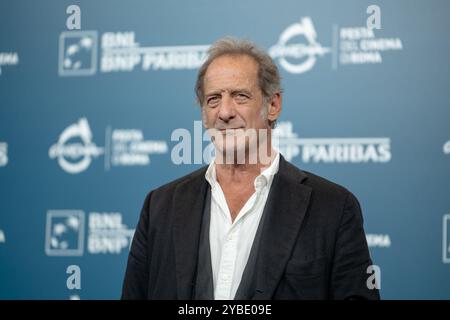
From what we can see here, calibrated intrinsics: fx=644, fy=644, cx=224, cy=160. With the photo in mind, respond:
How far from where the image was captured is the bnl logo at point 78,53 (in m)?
3.09

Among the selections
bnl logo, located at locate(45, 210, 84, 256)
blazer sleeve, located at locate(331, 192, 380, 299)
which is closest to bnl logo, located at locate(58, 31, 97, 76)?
bnl logo, located at locate(45, 210, 84, 256)

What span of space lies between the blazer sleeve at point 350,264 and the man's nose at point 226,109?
449mm

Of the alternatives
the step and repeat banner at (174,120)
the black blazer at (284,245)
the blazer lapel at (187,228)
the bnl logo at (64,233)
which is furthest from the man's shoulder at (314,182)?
the bnl logo at (64,233)

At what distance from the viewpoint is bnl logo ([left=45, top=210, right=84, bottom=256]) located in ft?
9.96

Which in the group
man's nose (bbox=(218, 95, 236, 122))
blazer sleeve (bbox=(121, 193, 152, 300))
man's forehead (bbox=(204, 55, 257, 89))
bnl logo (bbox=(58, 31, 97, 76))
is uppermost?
bnl logo (bbox=(58, 31, 97, 76))

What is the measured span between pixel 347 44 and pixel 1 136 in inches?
68.1

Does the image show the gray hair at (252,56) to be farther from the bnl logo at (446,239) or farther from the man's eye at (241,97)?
the bnl logo at (446,239)

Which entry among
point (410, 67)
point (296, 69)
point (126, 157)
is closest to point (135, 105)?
point (126, 157)

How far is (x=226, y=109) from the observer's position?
1.99 metres

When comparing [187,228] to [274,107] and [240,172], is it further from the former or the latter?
[274,107]

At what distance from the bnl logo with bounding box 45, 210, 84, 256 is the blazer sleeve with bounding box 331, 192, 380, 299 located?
153 centimetres

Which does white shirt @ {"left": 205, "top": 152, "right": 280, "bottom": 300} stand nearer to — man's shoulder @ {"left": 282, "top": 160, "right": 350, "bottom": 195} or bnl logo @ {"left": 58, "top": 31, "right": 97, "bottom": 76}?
man's shoulder @ {"left": 282, "top": 160, "right": 350, "bottom": 195}

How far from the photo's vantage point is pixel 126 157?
9.91 feet

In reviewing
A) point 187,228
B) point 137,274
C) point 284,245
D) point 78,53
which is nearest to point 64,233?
point 78,53
